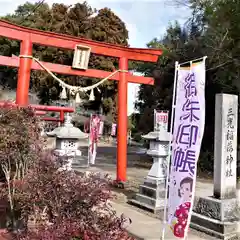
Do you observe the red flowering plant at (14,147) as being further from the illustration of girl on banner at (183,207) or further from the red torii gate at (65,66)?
the red torii gate at (65,66)

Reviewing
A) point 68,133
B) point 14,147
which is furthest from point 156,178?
point 14,147

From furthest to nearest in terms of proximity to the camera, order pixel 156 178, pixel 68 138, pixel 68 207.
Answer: pixel 156 178 → pixel 68 138 → pixel 68 207

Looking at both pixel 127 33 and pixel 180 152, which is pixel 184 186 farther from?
pixel 127 33

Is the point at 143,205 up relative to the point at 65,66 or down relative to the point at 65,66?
down

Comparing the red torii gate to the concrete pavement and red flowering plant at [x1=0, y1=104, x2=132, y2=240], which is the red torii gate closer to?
red flowering plant at [x1=0, y1=104, x2=132, y2=240]

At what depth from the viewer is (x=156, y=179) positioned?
7.99 meters

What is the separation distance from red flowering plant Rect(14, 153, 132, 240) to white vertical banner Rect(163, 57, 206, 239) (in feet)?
4.19

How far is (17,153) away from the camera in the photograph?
4902 mm

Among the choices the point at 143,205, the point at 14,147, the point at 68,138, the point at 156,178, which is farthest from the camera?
the point at 156,178

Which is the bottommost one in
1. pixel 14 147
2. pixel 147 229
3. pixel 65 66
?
pixel 147 229

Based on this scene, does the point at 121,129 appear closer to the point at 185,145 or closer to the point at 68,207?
the point at 185,145

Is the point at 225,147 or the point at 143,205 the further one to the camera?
the point at 143,205

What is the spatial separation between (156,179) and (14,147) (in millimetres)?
4067

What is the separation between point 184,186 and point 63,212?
182cm
